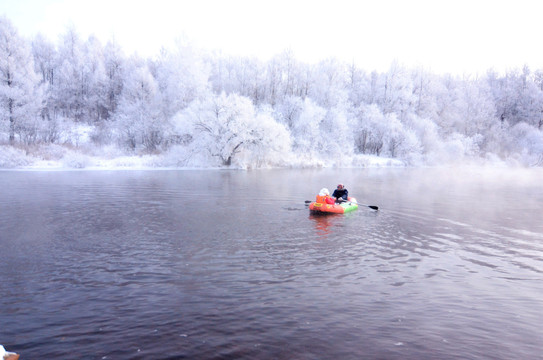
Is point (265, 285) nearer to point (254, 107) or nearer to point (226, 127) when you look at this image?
point (226, 127)

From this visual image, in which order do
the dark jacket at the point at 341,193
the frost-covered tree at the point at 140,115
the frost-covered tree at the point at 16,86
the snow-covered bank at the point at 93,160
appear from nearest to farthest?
1. the dark jacket at the point at 341,193
2. the snow-covered bank at the point at 93,160
3. the frost-covered tree at the point at 16,86
4. the frost-covered tree at the point at 140,115

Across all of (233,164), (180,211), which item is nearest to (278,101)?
(233,164)

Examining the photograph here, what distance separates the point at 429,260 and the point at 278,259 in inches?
171

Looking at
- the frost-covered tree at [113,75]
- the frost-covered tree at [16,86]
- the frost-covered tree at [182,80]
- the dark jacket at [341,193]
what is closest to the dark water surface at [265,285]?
the dark jacket at [341,193]

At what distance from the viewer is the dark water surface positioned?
6418mm

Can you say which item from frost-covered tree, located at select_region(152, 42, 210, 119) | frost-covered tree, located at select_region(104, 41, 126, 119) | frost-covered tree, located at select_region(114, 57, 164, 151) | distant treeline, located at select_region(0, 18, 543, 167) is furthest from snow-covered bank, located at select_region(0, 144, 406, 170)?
frost-covered tree, located at select_region(104, 41, 126, 119)

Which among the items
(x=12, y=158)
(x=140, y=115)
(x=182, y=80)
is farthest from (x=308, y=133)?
(x=12, y=158)

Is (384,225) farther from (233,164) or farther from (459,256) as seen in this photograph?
(233,164)

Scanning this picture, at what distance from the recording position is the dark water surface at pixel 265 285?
6418 millimetres

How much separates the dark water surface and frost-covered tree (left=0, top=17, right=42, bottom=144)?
32.5 m

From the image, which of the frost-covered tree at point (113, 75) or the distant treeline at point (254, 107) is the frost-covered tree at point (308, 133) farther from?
the frost-covered tree at point (113, 75)

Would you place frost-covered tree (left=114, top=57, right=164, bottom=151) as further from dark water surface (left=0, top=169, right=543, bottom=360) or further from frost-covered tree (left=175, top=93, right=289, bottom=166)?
dark water surface (left=0, top=169, right=543, bottom=360)

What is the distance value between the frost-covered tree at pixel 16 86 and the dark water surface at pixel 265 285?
32.5 meters

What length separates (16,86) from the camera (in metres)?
45.2
